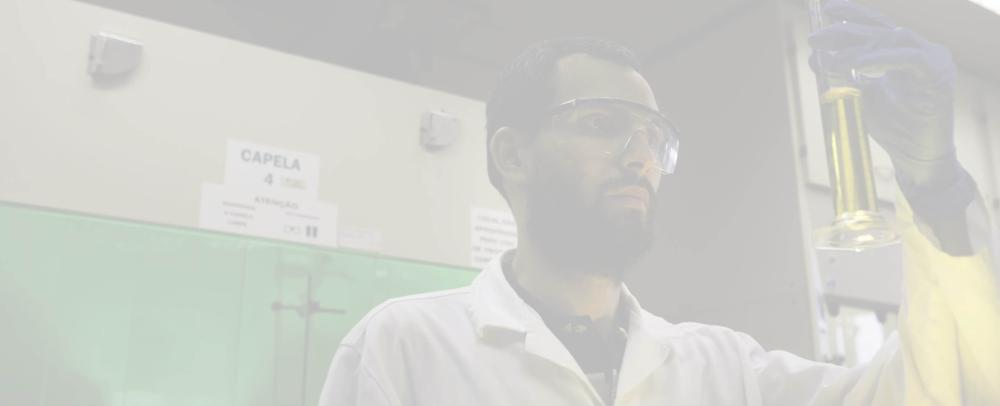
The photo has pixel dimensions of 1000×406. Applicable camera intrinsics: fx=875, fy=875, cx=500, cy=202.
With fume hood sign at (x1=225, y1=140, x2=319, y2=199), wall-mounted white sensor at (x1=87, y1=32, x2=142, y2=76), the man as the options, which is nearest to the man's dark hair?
the man

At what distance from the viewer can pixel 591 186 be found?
Answer: 99 cm

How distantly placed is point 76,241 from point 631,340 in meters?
0.65

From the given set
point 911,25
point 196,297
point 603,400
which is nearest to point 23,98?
point 196,297

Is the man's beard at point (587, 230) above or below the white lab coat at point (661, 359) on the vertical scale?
above

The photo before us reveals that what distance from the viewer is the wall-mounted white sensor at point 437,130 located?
1.28 m

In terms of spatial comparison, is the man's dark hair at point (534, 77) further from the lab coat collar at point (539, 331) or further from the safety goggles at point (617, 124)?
the lab coat collar at point (539, 331)

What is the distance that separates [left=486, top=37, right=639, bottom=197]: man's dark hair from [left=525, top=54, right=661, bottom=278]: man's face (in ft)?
0.08

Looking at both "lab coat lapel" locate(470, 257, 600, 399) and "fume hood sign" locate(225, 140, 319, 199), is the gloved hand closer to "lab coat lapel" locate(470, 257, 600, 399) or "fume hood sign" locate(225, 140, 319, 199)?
"lab coat lapel" locate(470, 257, 600, 399)

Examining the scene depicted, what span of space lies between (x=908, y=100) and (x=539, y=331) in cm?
→ 45

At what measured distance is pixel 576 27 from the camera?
1.50 m

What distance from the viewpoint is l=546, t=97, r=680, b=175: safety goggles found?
1.00 m

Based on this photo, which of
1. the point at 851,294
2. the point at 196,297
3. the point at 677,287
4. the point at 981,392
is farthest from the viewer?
the point at 851,294

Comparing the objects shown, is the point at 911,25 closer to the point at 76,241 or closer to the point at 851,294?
the point at 851,294

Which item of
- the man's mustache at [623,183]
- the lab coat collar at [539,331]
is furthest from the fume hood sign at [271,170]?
the man's mustache at [623,183]
